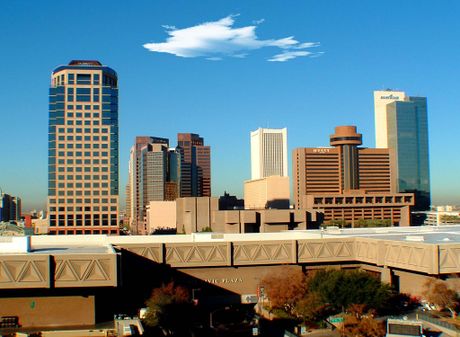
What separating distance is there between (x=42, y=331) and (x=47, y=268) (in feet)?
20.6

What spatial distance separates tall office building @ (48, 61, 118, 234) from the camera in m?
160

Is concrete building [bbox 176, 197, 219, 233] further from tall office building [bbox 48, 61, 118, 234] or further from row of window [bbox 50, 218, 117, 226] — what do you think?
tall office building [bbox 48, 61, 118, 234]

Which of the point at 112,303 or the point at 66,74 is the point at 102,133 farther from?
the point at 112,303

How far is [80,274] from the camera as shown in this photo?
187 feet

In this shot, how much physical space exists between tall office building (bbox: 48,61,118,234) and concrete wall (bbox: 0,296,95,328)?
101143 millimetres

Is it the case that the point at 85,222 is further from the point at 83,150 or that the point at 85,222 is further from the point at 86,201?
the point at 83,150

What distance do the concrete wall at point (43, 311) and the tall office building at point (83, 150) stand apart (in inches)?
3982

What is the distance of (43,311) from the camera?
59281 millimetres

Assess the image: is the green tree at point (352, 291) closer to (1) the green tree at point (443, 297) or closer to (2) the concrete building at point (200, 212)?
(1) the green tree at point (443, 297)

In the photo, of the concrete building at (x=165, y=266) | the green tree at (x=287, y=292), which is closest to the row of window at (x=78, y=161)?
the concrete building at (x=165, y=266)

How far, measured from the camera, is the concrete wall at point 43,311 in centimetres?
5919

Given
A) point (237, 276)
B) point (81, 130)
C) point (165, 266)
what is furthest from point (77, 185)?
point (237, 276)

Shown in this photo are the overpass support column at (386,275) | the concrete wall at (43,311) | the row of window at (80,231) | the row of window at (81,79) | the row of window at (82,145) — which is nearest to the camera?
the concrete wall at (43,311)

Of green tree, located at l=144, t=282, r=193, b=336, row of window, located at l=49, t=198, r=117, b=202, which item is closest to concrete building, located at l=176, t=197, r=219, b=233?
row of window, located at l=49, t=198, r=117, b=202
